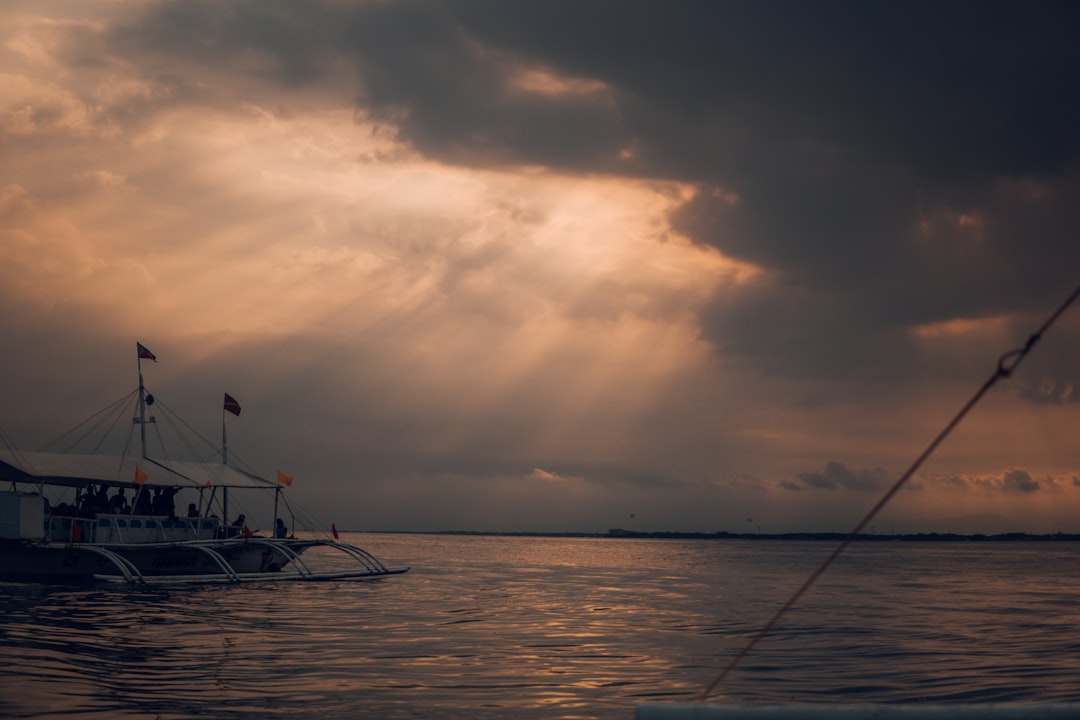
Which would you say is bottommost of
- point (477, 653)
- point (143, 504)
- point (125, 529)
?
point (477, 653)

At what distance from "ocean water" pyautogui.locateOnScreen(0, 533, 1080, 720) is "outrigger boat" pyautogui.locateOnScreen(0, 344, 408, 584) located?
8.20 feet

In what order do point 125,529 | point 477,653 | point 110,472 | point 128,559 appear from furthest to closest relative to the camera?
1. point 110,472
2. point 125,529
3. point 128,559
4. point 477,653

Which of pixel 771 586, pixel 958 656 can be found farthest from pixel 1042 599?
pixel 958 656

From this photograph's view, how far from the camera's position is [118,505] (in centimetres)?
4700

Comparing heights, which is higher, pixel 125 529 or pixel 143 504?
pixel 143 504

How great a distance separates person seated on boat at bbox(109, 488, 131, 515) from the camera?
46194mm

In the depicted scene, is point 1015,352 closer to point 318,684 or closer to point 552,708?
point 552,708

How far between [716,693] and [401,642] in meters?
10.3

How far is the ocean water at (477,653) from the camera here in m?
16.0

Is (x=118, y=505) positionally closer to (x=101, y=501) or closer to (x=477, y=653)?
(x=101, y=501)

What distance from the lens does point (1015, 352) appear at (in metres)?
9.42

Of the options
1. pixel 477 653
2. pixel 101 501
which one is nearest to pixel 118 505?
pixel 101 501

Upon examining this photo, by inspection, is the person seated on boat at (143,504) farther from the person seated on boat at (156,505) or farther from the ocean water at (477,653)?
the ocean water at (477,653)

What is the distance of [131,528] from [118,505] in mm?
1871
